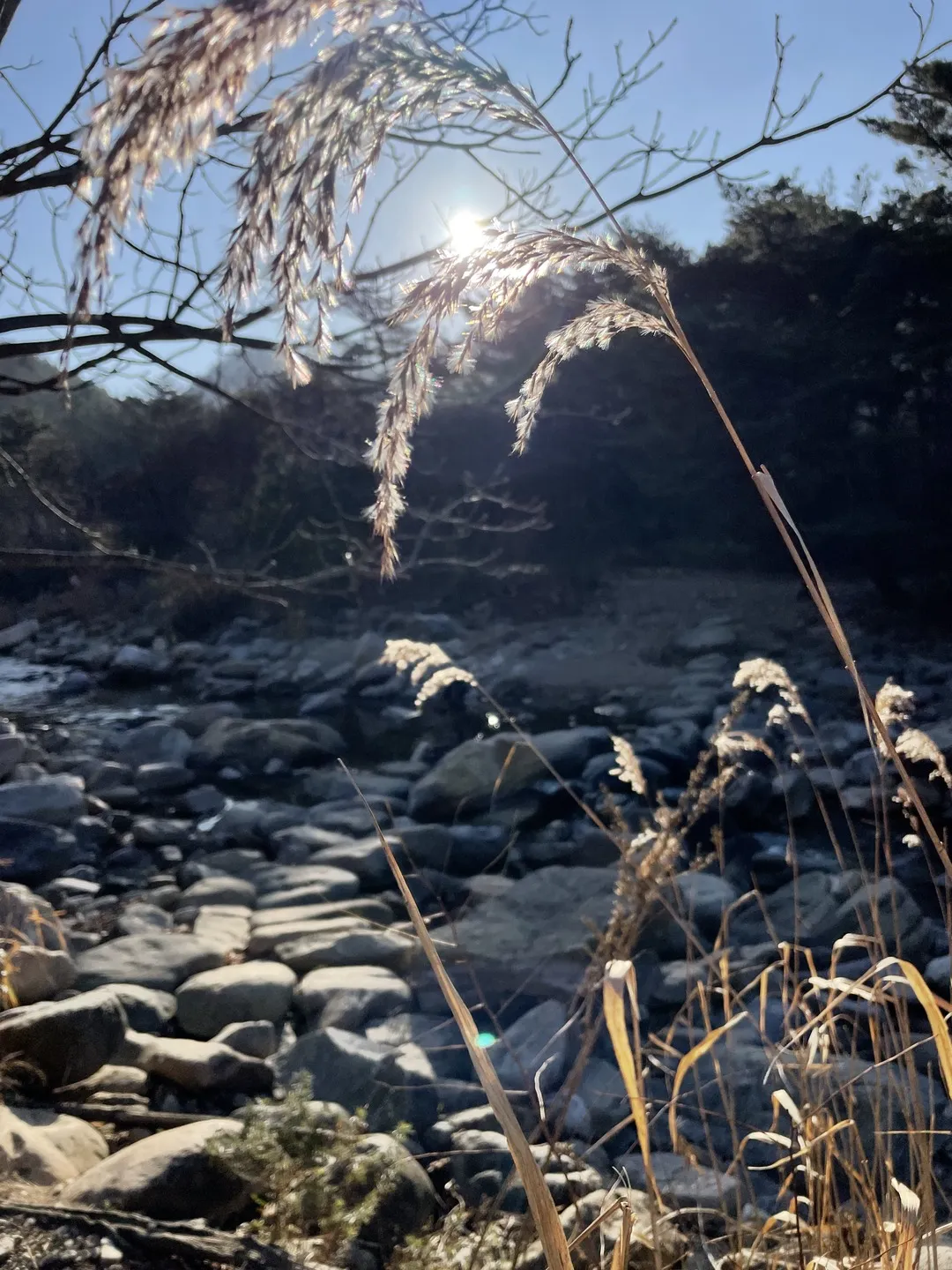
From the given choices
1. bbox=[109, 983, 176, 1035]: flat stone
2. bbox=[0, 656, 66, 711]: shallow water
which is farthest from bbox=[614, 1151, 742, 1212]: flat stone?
bbox=[0, 656, 66, 711]: shallow water

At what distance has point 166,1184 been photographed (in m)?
1.75

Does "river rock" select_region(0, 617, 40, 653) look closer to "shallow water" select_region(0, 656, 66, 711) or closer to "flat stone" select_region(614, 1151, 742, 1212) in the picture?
"shallow water" select_region(0, 656, 66, 711)

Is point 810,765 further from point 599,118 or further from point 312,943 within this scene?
point 599,118

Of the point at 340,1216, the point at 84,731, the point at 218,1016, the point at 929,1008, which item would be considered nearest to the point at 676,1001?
the point at 218,1016

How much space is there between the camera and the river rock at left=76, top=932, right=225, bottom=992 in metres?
3.40

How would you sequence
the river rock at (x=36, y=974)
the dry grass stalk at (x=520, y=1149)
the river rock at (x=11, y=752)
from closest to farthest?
the dry grass stalk at (x=520, y=1149) < the river rock at (x=36, y=974) < the river rock at (x=11, y=752)

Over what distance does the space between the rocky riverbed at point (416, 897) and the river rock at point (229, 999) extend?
0.4 inches

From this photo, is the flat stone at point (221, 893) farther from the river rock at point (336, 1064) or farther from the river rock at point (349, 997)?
the river rock at point (336, 1064)

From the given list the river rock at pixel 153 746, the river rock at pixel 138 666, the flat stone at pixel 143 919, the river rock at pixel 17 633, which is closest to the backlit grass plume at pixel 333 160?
the flat stone at pixel 143 919

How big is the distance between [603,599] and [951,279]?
5013mm

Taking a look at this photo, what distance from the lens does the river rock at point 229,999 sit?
317 centimetres

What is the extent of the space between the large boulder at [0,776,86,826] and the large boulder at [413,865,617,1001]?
2.75m

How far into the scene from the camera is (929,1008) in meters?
0.99

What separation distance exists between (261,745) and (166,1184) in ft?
18.2
